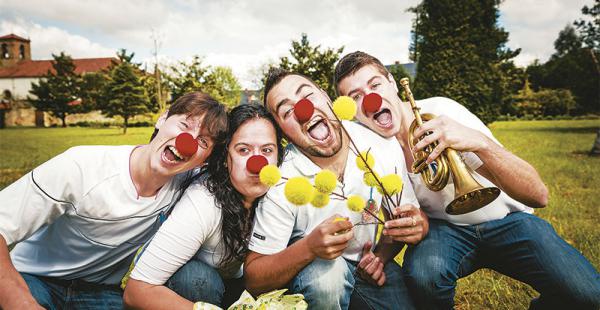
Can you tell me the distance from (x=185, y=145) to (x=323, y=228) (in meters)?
0.85

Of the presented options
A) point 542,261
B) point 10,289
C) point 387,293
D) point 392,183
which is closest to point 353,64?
point 392,183

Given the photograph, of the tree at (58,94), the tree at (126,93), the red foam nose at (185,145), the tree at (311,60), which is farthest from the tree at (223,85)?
the tree at (58,94)

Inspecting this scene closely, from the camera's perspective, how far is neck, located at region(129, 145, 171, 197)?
229 cm

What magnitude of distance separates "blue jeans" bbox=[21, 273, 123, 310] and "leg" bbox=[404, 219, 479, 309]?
76.7 inches

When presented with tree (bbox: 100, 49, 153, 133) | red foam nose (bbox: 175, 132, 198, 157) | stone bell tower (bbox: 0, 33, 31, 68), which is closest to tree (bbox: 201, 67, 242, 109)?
red foam nose (bbox: 175, 132, 198, 157)

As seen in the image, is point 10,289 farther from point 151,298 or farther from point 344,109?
point 344,109

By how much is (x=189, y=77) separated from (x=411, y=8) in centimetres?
3500

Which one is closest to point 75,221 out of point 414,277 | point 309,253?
point 309,253

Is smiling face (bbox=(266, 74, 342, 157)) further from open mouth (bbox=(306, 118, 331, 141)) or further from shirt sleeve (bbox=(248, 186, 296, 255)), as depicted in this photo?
shirt sleeve (bbox=(248, 186, 296, 255))

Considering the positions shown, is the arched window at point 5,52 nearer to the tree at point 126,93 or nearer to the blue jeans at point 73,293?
the tree at point 126,93

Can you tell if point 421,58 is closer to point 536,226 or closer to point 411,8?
point 536,226

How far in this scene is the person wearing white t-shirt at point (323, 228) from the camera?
207cm

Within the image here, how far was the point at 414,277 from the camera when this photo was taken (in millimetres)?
2365

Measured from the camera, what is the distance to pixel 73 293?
245 cm
